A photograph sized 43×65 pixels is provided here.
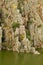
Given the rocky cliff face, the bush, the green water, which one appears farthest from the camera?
the bush

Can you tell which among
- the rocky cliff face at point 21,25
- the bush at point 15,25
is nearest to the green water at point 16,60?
the rocky cliff face at point 21,25

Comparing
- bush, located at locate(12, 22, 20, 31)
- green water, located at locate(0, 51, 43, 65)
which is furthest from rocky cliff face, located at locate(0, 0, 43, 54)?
green water, located at locate(0, 51, 43, 65)

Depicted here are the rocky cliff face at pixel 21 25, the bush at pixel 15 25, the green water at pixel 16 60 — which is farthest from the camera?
the bush at pixel 15 25

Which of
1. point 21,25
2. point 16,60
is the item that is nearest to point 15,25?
point 21,25

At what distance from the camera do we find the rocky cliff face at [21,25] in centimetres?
6025

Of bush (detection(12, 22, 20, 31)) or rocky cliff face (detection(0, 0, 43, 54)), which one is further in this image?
bush (detection(12, 22, 20, 31))

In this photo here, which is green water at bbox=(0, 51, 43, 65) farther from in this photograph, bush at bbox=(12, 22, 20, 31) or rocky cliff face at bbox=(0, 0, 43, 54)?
bush at bbox=(12, 22, 20, 31)

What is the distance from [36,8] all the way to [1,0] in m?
12.7

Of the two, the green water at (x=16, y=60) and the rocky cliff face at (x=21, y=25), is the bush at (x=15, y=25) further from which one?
the green water at (x=16, y=60)

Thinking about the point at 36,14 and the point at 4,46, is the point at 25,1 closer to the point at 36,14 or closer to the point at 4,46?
the point at 36,14

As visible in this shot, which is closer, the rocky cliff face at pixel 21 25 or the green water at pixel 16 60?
the green water at pixel 16 60

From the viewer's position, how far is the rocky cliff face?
198 ft

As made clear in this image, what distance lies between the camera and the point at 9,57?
50.3 m

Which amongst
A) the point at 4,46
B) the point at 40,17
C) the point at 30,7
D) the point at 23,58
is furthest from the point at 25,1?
the point at 23,58
